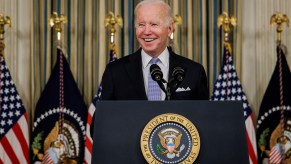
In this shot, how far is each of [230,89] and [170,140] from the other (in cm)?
431

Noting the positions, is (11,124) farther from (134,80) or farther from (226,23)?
(134,80)

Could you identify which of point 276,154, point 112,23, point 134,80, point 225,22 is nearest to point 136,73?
point 134,80

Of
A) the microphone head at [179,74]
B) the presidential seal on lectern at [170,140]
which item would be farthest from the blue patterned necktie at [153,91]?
the presidential seal on lectern at [170,140]

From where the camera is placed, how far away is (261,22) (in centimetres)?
716

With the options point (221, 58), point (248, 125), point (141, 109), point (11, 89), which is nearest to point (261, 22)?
point (221, 58)

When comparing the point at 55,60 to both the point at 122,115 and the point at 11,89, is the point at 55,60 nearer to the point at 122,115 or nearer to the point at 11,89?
the point at 11,89

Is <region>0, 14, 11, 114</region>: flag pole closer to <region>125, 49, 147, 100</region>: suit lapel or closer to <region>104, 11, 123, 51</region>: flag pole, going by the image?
<region>104, 11, 123, 51</region>: flag pole

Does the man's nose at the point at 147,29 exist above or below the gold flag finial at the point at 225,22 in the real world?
below

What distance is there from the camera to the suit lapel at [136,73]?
125 inches

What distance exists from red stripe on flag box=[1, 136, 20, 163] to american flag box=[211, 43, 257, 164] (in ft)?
7.55

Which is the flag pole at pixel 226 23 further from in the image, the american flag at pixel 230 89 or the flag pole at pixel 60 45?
the flag pole at pixel 60 45

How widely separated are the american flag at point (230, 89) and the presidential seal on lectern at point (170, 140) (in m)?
4.18

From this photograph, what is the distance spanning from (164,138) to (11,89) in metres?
4.43

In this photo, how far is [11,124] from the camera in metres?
6.54
